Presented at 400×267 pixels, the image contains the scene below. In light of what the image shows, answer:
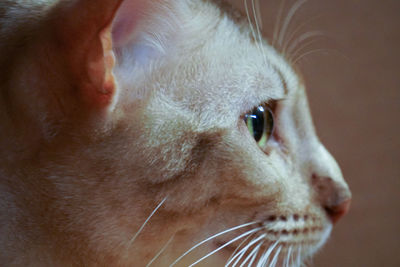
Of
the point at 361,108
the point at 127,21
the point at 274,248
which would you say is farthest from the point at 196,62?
the point at 361,108

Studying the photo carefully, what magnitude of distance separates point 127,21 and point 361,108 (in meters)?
0.87

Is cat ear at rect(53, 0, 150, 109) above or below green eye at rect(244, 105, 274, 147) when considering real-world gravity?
below

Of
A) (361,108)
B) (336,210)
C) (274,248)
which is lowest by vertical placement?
(274,248)

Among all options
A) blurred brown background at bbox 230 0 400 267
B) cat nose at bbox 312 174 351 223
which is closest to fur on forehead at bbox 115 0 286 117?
cat nose at bbox 312 174 351 223

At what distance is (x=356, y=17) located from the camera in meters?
1.32

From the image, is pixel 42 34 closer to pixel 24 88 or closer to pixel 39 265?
pixel 24 88

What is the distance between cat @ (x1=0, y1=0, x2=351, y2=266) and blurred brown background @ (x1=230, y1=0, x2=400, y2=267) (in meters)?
0.64

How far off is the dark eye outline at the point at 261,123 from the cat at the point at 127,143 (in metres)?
0.01

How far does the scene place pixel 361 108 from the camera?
133 cm

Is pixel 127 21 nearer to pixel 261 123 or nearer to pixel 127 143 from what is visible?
pixel 127 143

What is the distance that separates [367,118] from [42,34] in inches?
37.7

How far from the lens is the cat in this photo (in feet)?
2.10

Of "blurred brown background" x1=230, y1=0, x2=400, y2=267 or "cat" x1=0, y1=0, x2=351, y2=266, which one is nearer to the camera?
"cat" x1=0, y1=0, x2=351, y2=266

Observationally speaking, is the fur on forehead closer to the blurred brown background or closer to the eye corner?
the eye corner
